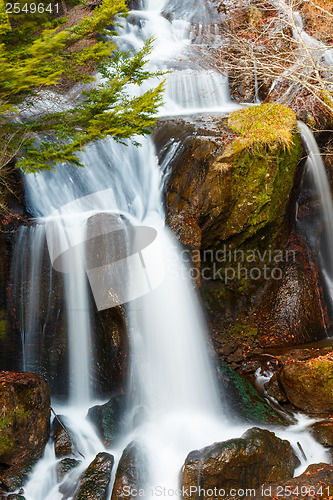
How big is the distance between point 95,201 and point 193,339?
3425 millimetres

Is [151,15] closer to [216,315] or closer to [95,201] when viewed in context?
[95,201]

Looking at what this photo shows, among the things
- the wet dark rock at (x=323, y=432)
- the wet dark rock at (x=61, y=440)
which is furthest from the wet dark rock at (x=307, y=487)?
the wet dark rock at (x=61, y=440)

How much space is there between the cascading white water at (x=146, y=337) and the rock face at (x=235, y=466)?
410mm

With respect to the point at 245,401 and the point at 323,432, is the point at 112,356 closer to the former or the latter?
the point at 245,401

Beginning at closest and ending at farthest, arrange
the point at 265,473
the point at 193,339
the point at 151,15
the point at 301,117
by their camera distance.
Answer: the point at 265,473 → the point at 193,339 → the point at 301,117 → the point at 151,15

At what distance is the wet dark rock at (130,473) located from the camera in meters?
4.41

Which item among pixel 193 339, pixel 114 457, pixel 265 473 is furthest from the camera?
pixel 193 339

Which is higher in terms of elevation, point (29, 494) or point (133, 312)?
point (133, 312)

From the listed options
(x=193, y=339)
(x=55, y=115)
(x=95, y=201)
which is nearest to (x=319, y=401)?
(x=193, y=339)

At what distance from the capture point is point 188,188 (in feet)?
23.6

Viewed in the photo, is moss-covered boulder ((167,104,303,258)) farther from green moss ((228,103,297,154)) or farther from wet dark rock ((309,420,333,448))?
wet dark rock ((309,420,333,448))

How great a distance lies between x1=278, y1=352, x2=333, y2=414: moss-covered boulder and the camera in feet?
18.7

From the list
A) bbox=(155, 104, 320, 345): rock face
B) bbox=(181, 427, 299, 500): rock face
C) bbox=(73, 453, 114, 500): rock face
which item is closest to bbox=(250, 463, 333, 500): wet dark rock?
bbox=(181, 427, 299, 500): rock face

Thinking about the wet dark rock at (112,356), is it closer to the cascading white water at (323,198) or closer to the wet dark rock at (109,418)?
the wet dark rock at (109,418)
